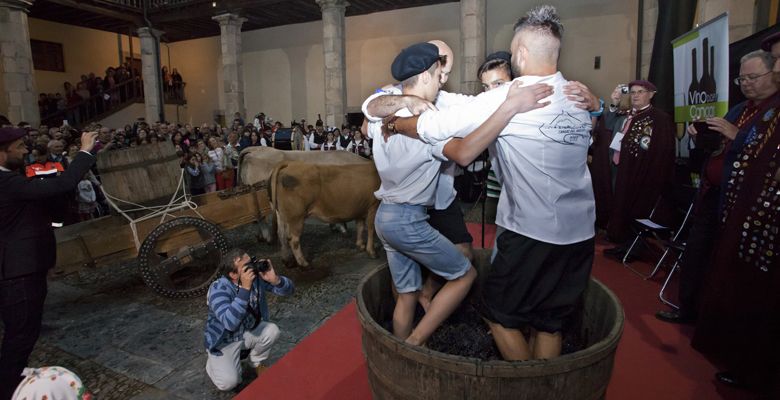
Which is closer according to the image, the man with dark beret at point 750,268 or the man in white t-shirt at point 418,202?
the man in white t-shirt at point 418,202

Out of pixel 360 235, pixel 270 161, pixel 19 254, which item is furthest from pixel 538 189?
pixel 270 161

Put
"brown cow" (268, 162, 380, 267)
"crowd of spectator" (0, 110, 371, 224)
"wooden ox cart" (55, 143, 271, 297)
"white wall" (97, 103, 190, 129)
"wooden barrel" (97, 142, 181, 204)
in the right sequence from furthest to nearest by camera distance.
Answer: "white wall" (97, 103, 190, 129) → "crowd of spectator" (0, 110, 371, 224) → "brown cow" (268, 162, 380, 267) → "wooden barrel" (97, 142, 181, 204) → "wooden ox cart" (55, 143, 271, 297)

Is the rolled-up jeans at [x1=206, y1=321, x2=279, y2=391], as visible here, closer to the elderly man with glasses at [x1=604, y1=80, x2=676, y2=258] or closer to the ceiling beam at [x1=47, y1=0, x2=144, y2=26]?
the elderly man with glasses at [x1=604, y1=80, x2=676, y2=258]

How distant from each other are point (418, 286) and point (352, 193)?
342cm

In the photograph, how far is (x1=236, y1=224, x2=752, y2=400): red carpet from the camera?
2.60 m

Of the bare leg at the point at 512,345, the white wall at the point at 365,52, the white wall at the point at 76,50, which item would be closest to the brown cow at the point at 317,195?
the bare leg at the point at 512,345

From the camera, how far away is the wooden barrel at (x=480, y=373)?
1.39m

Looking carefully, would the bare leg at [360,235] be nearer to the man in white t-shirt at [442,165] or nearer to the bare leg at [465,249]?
the man in white t-shirt at [442,165]

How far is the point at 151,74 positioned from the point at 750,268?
70.4ft

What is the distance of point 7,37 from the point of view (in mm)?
12688

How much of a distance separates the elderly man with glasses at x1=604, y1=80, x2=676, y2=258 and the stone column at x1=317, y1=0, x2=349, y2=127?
11.4 m

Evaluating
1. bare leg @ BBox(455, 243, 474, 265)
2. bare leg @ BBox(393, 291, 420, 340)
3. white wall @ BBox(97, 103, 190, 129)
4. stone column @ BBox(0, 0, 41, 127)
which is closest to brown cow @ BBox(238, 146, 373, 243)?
bare leg @ BBox(455, 243, 474, 265)

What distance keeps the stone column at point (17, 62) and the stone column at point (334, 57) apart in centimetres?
896

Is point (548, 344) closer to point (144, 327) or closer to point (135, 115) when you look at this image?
point (144, 327)
